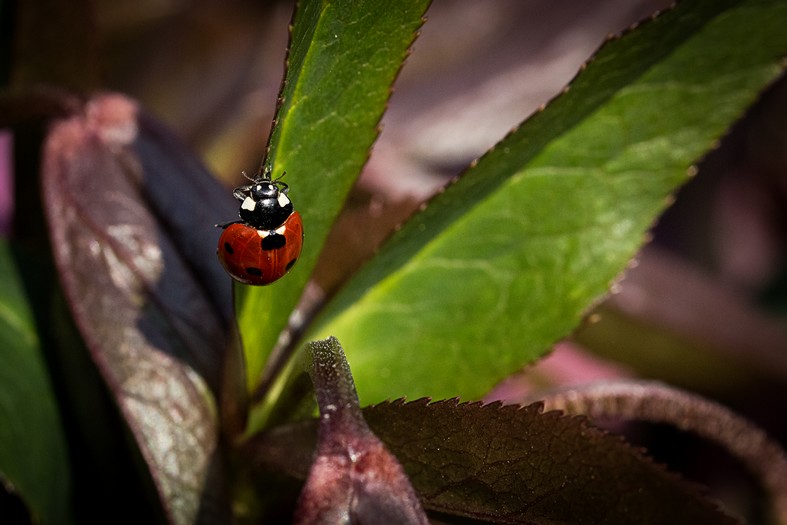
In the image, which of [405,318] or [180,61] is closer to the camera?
[405,318]

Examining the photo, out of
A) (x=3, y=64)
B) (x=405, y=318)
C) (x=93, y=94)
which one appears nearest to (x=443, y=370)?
(x=405, y=318)

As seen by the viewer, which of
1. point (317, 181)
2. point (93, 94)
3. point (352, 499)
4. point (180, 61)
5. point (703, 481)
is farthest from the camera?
point (180, 61)

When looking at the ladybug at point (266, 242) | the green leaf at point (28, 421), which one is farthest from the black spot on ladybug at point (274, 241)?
the green leaf at point (28, 421)

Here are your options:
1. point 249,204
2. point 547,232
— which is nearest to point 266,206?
point 249,204

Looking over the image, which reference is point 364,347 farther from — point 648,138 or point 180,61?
point 180,61

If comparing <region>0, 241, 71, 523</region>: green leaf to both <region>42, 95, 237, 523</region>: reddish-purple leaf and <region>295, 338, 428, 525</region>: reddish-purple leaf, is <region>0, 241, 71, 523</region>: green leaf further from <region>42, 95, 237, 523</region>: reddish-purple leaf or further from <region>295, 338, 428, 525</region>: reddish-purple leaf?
<region>295, 338, 428, 525</region>: reddish-purple leaf

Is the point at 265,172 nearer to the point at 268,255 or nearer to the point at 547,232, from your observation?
the point at 268,255

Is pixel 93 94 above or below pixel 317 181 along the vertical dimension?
above
